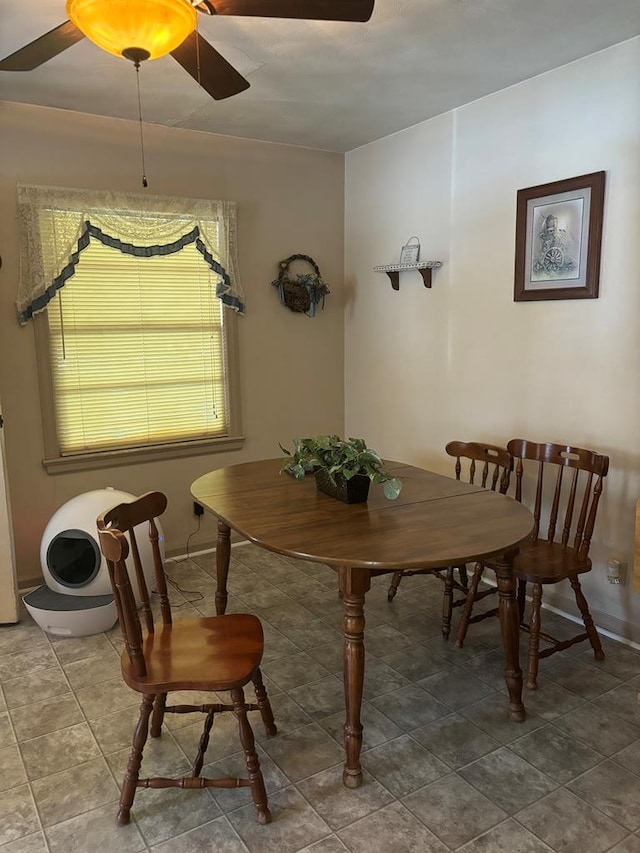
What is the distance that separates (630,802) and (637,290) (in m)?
1.91

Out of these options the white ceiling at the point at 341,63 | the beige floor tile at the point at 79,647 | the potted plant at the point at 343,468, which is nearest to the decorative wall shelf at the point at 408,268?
the white ceiling at the point at 341,63

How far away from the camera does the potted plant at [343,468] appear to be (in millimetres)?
2350

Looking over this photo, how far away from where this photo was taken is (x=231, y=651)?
75.5 inches

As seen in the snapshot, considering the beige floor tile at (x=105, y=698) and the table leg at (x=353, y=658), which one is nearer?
the table leg at (x=353, y=658)

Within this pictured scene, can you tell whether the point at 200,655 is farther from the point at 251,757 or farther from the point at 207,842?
the point at 207,842

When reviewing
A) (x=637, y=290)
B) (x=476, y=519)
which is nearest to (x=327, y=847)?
(x=476, y=519)

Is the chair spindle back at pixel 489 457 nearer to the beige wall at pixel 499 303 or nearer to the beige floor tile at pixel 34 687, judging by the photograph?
the beige wall at pixel 499 303

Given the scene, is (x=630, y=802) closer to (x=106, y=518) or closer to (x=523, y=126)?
(x=106, y=518)

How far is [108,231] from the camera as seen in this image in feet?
11.5

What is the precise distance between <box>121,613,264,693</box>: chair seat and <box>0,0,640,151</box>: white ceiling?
214cm

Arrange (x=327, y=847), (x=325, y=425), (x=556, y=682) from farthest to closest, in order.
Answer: (x=325, y=425) < (x=556, y=682) < (x=327, y=847)

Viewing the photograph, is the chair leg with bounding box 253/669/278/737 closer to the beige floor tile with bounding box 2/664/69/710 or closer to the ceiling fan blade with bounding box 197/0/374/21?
the beige floor tile with bounding box 2/664/69/710

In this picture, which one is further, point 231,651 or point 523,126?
point 523,126

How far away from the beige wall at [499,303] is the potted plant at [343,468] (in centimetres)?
115
